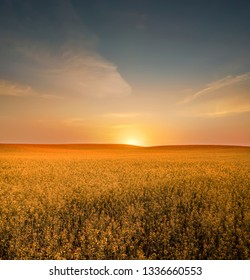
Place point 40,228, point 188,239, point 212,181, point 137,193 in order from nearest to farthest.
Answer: point 188,239 → point 40,228 → point 137,193 → point 212,181

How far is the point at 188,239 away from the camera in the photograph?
4965 mm

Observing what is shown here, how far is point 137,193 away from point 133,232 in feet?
10.5
